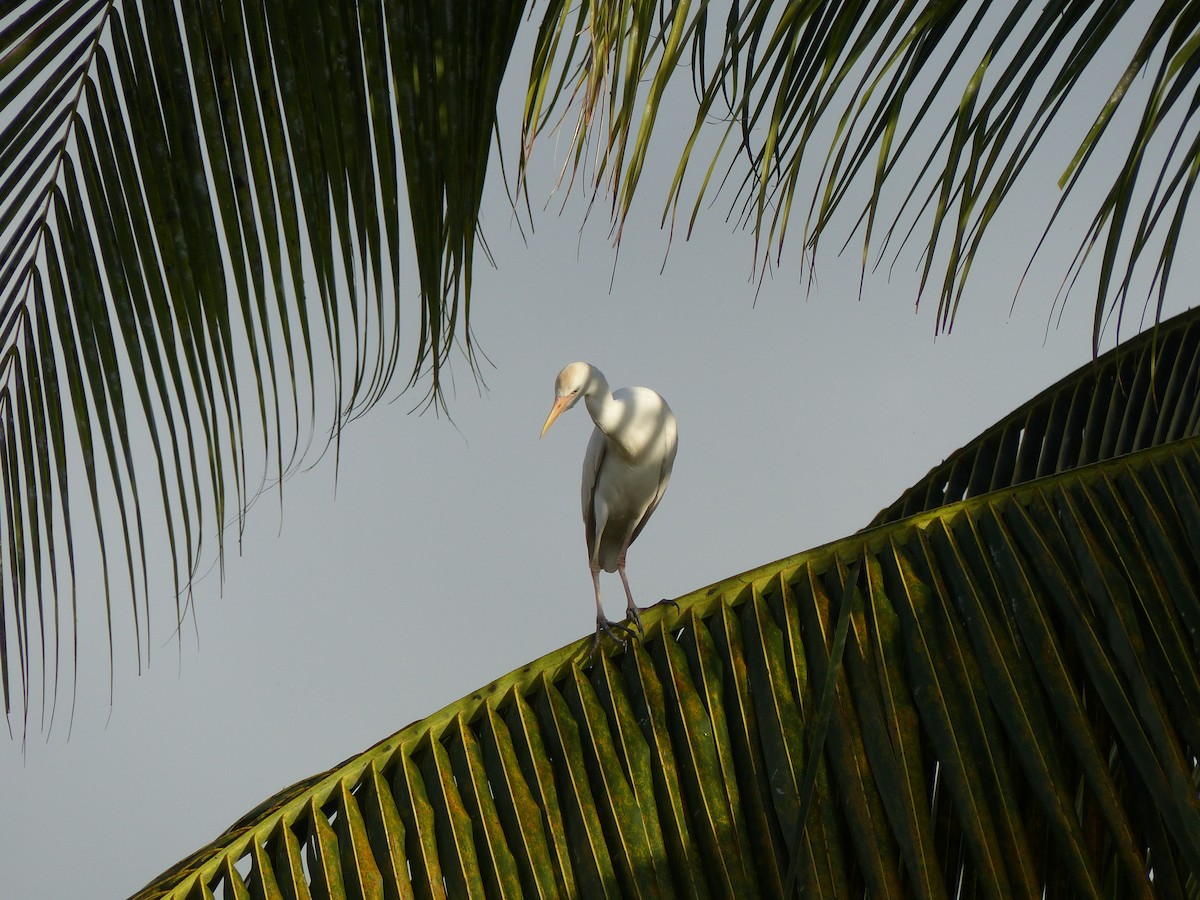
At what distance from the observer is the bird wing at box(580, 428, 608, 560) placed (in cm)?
445

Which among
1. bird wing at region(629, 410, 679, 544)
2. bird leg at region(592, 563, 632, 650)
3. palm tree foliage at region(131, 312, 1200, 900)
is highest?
bird wing at region(629, 410, 679, 544)

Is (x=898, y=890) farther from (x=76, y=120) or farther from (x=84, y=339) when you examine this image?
(x=76, y=120)

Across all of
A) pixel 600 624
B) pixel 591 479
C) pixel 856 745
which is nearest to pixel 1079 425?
pixel 600 624

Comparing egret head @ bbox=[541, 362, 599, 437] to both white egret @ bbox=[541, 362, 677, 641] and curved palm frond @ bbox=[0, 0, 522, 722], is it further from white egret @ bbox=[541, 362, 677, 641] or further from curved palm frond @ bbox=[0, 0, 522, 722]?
curved palm frond @ bbox=[0, 0, 522, 722]

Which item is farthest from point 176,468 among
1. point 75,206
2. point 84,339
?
point 75,206

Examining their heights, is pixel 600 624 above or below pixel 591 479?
below

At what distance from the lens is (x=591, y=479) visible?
456 cm

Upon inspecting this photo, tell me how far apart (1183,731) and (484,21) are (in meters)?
1.24

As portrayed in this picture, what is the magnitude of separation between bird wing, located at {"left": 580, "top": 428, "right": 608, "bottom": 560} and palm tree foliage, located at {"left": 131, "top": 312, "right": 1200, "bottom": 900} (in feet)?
8.29

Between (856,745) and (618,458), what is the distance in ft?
9.02

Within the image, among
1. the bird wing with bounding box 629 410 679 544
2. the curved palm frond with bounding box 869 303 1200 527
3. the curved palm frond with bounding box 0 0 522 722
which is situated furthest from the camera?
the bird wing with bounding box 629 410 679 544

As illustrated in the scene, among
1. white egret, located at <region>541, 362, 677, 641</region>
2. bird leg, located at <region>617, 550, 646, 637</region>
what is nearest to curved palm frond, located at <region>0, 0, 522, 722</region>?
bird leg, located at <region>617, 550, 646, 637</region>

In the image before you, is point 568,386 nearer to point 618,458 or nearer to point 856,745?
point 618,458

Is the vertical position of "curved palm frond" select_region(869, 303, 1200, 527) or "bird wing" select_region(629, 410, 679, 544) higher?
"bird wing" select_region(629, 410, 679, 544)
